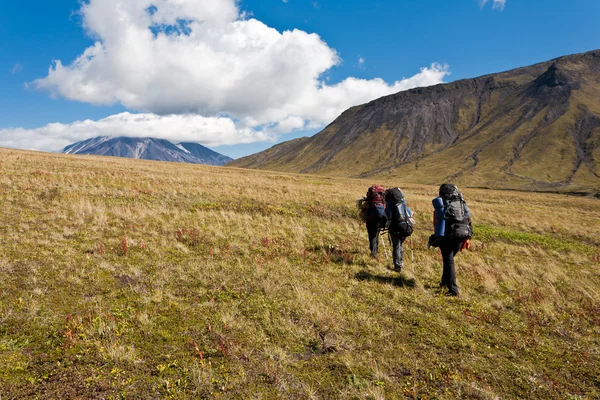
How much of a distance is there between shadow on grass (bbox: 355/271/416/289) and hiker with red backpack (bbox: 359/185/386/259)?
71.6 inches

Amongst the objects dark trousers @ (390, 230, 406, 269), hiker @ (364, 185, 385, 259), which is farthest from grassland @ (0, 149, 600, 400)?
→ hiker @ (364, 185, 385, 259)

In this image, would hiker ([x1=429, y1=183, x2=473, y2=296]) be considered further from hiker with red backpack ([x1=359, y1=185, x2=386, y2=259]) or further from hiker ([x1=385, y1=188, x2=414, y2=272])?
hiker with red backpack ([x1=359, y1=185, x2=386, y2=259])

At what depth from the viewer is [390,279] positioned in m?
8.87

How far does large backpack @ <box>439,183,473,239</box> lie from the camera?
7816mm

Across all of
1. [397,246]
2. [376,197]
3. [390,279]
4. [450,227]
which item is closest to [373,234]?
[397,246]

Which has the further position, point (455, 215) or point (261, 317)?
point (455, 215)

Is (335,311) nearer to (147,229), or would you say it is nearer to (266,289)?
(266,289)

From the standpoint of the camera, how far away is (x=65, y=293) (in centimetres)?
616

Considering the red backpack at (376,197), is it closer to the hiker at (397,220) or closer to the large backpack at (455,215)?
the hiker at (397,220)

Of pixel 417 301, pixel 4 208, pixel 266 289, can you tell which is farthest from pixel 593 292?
pixel 4 208

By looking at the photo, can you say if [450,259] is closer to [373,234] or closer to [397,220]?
[397,220]

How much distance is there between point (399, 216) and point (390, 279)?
191 cm

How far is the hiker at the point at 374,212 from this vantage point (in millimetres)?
10406

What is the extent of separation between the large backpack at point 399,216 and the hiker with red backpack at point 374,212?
79 cm
